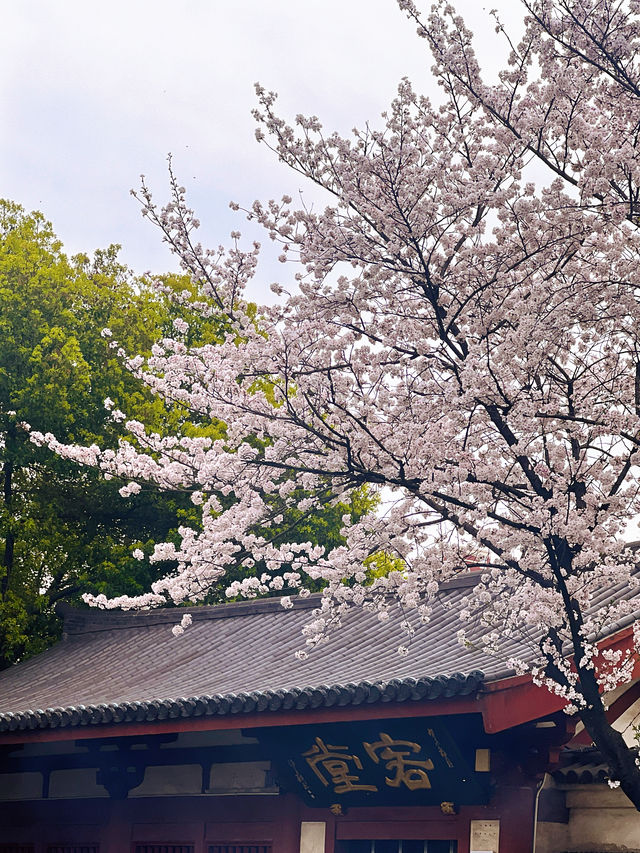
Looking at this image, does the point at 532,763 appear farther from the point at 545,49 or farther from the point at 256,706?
the point at 545,49

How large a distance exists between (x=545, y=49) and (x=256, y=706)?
20.4 ft

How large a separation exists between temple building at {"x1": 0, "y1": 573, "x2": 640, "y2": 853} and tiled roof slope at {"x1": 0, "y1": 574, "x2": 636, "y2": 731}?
34 mm

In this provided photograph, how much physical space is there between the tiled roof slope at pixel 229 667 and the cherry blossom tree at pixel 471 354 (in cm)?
141

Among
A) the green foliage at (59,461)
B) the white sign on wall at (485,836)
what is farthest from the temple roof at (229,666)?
the green foliage at (59,461)

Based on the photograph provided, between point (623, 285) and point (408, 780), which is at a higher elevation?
point (623, 285)

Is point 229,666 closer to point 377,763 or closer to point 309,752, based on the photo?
point 309,752

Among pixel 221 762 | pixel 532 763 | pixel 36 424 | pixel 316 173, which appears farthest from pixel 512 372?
pixel 36 424

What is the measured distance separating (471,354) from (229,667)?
26.6ft

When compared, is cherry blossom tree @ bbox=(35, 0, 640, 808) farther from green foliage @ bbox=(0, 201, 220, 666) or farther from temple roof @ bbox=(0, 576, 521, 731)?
green foliage @ bbox=(0, 201, 220, 666)

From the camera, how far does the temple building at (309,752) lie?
30.2 ft

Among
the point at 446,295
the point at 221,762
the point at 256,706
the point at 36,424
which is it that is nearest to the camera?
the point at 446,295

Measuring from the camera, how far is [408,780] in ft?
33.1

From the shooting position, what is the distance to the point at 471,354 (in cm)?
704

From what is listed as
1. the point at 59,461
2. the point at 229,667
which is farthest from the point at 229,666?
the point at 59,461
